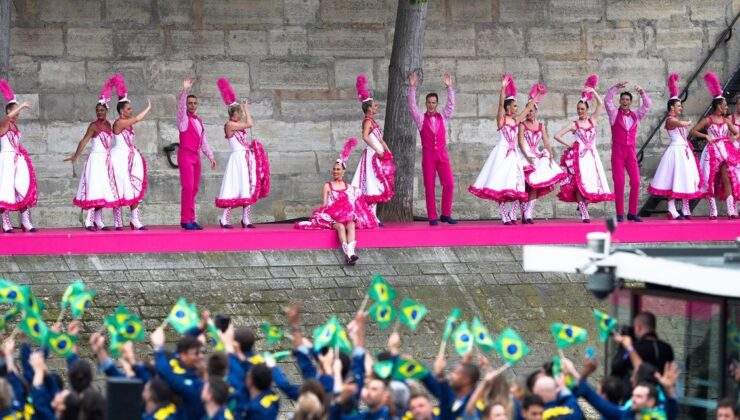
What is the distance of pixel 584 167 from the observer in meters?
18.4

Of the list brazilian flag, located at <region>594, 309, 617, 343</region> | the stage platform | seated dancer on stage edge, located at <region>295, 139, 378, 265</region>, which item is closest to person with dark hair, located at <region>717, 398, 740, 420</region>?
brazilian flag, located at <region>594, 309, 617, 343</region>

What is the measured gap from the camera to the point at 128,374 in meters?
10.0

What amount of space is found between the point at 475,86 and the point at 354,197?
3.74 m

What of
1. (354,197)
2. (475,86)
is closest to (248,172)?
(354,197)

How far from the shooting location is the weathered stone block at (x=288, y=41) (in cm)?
1950

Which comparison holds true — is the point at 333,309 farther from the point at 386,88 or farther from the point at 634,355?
the point at 634,355

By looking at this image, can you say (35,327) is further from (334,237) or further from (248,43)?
(248,43)

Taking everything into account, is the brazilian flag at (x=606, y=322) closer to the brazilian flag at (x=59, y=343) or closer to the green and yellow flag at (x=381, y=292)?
the green and yellow flag at (x=381, y=292)

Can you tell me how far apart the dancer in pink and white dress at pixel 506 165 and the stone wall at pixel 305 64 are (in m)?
1.97

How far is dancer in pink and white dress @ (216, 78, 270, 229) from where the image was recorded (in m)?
17.4

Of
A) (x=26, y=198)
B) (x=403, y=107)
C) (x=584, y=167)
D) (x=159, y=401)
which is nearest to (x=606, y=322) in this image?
(x=159, y=401)

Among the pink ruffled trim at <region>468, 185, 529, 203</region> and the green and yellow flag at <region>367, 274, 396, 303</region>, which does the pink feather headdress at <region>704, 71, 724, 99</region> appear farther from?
the green and yellow flag at <region>367, 274, 396, 303</region>

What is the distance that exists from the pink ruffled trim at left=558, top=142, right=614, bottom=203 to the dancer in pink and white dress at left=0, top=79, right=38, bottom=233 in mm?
5478

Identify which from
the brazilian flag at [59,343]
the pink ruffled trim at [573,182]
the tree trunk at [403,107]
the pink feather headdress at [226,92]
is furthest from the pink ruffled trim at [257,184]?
the brazilian flag at [59,343]
